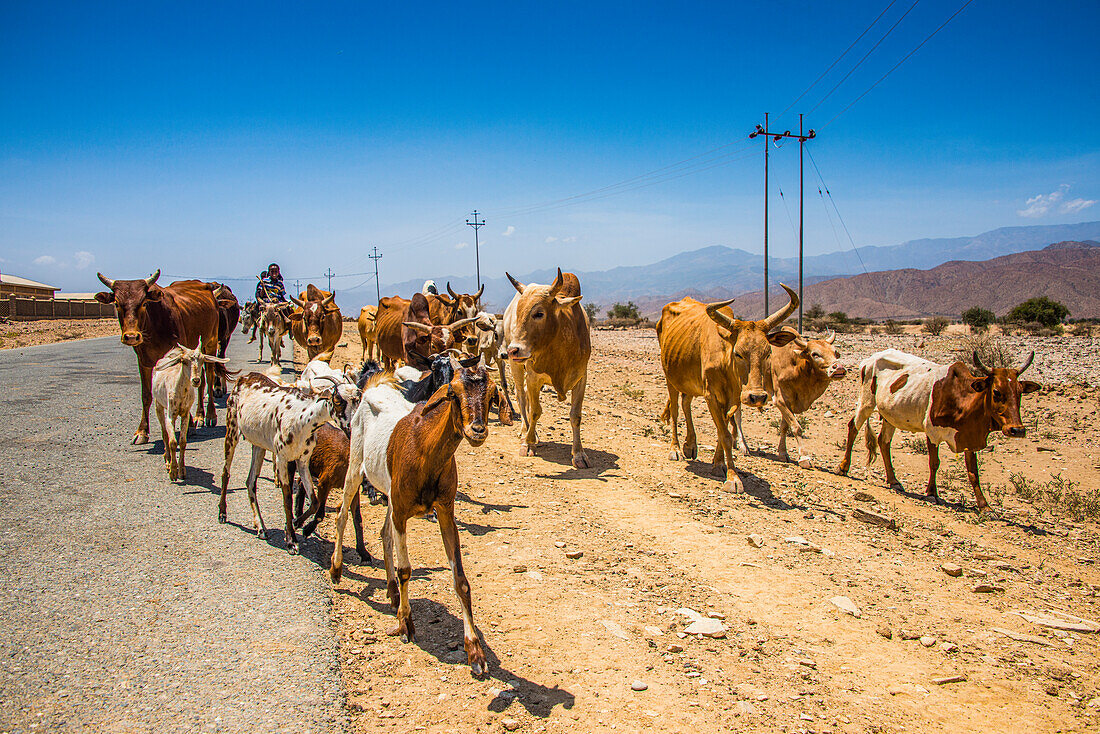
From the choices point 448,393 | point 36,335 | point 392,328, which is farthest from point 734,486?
point 36,335

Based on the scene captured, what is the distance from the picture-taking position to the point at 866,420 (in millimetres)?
10023

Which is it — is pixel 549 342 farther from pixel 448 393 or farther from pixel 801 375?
pixel 448 393

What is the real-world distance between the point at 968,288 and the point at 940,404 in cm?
12858

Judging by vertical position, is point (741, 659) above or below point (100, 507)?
below

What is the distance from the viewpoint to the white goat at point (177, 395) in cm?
732

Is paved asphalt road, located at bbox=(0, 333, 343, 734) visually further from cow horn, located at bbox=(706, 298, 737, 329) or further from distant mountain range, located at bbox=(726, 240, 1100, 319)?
distant mountain range, located at bbox=(726, 240, 1100, 319)

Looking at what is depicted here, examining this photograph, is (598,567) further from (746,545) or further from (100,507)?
(100,507)

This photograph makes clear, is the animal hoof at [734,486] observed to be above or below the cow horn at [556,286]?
below

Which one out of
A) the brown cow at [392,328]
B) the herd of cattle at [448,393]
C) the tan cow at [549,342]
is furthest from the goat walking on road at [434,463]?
the brown cow at [392,328]

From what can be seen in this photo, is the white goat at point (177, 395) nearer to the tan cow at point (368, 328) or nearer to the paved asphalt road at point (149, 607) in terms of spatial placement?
the paved asphalt road at point (149, 607)

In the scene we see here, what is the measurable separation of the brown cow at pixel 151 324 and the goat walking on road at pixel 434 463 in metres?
6.18

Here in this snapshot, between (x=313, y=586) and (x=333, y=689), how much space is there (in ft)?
4.79

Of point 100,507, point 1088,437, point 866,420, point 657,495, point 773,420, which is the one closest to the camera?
point 100,507

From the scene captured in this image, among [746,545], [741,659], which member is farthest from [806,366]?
[741,659]
